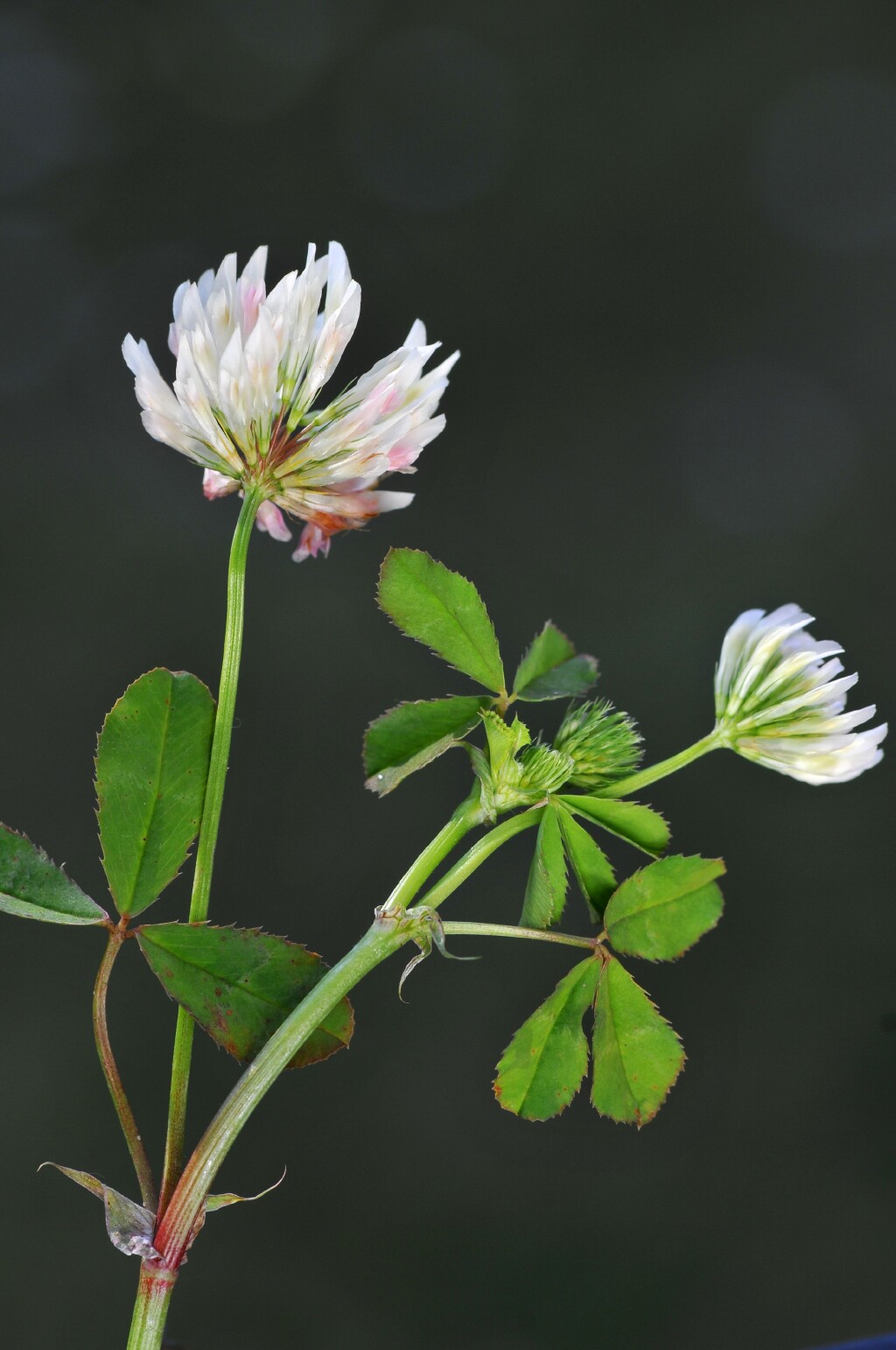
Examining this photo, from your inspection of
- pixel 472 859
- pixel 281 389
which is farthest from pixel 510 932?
pixel 281 389

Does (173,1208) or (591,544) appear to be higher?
(591,544)

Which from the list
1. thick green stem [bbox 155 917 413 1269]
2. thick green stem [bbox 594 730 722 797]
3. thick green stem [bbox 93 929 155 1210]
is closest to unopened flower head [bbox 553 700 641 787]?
thick green stem [bbox 594 730 722 797]

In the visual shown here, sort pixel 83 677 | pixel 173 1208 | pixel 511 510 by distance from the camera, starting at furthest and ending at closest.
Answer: pixel 511 510, pixel 83 677, pixel 173 1208

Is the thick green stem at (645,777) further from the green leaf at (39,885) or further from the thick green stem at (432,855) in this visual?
the green leaf at (39,885)

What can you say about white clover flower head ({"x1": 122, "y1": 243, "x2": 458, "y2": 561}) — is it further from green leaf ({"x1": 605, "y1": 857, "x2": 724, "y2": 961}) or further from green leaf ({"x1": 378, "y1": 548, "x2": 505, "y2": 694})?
green leaf ({"x1": 605, "y1": 857, "x2": 724, "y2": 961})

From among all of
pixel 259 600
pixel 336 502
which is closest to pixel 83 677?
pixel 259 600

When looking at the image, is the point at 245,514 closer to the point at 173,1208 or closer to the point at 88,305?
the point at 173,1208
